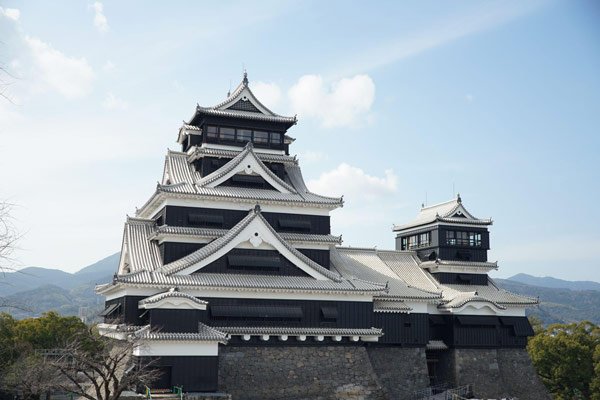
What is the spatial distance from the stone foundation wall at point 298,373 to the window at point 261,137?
40.5 feet

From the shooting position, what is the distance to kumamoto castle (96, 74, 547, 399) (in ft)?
88.1

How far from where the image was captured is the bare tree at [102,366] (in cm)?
2000

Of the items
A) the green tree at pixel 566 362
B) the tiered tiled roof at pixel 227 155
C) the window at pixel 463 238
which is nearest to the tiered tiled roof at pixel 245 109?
the tiered tiled roof at pixel 227 155

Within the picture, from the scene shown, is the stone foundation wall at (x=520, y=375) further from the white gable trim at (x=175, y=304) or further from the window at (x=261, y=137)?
the white gable trim at (x=175, y=304)

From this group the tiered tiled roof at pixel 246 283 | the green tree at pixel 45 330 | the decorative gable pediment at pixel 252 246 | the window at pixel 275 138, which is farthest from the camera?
the green tree at pixel 45 330

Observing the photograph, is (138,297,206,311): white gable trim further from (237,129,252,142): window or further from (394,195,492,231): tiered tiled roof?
(394,195,492,231): tiered tiled roof

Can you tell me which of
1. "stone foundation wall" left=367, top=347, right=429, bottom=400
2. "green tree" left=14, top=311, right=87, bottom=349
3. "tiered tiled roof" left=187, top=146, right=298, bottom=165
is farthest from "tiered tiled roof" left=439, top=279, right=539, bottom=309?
"green tree" left=14, top=311, right=87, bottom=349

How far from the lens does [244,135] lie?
35.2 m

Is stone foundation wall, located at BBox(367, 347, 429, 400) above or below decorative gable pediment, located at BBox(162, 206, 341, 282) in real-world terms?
below

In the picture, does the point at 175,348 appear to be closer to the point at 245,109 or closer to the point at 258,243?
the point at 258,243

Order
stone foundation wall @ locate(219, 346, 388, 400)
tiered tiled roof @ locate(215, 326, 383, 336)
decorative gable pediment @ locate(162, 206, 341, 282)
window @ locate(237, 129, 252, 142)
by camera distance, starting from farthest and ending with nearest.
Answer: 1. window @ locate(237, 129, 252, 142)
2. decorative gable pediment @ locate(162, 206, 341, 282)
3. tiered tiled roof @ locate(215, 326, 383, 336)
4. stone foundation wall @ locate(219, 346, 388, 400)

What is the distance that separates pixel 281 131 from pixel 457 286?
1471 centimetres

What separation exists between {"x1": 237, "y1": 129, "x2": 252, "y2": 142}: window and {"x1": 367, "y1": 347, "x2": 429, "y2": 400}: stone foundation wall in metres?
Answer: 13.3

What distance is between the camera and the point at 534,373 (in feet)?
123
